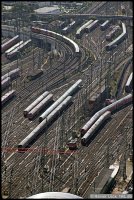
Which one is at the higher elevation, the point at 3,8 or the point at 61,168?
the point at 3,8

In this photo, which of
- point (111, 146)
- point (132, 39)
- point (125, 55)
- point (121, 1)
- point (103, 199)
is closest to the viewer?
point (103, 199)

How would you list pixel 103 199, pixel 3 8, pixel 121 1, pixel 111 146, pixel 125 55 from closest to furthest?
1. pixel 103 199
2. pixel 111 146
3. pixel 125 55
4. pixel 3 8
5. pixel 121 1

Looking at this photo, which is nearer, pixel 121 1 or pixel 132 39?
pixel 132 39

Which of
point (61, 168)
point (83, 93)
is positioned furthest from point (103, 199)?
point (83, 93)

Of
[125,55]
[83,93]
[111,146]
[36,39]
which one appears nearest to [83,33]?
[36,39]

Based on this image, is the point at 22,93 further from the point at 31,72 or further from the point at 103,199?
the point at 103,199

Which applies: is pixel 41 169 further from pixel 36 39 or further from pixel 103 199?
pixel 36 39
